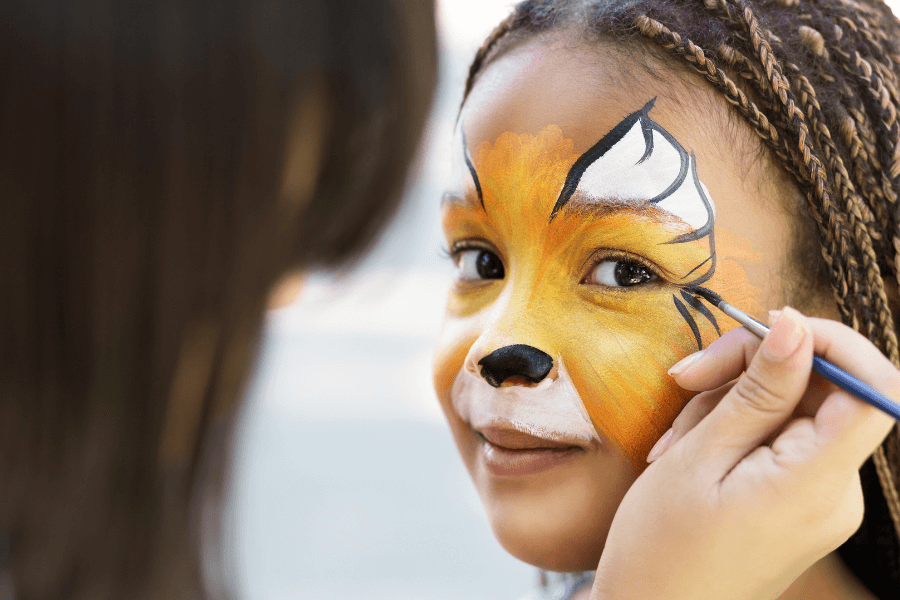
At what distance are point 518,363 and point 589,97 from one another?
0.36 m

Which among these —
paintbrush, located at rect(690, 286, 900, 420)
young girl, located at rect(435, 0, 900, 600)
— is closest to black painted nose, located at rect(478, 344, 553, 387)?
young girl, located at rect(435, 0, 900, 600)

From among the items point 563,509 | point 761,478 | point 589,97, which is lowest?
point 563,509

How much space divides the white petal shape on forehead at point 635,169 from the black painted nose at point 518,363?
0.22 metres

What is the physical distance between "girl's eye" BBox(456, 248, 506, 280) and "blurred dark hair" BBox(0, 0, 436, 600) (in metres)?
0.35

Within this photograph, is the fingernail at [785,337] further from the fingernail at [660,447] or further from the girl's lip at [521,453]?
the girl's lip at [521,453]

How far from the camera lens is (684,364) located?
84cm

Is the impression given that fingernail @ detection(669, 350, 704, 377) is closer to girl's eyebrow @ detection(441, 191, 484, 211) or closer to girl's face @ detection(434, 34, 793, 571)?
girl's face @ detection(434, 34, 793, 571)

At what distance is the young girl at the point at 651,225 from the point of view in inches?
35.3

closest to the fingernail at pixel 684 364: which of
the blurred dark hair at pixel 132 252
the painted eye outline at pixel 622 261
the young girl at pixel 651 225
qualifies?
the young girl at pixel 651 225

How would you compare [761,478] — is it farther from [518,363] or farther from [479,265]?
[479,265]

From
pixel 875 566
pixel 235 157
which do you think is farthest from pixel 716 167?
pixel 875 566

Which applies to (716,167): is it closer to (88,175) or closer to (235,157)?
(235,157)

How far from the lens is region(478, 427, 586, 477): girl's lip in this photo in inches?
37.6

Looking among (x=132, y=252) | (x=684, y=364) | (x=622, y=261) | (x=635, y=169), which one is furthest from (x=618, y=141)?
(x=132, y=252)
